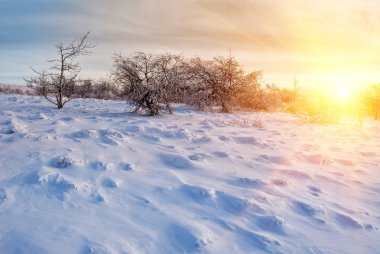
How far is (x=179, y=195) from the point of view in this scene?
4.54 metres

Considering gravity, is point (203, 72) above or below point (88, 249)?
above

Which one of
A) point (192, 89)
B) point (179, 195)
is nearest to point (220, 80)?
point (192, 89)

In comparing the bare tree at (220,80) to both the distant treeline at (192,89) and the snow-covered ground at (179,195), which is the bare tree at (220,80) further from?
the snow-covered ground at (179,195)

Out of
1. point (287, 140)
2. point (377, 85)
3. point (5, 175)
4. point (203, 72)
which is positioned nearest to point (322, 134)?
point (287, 140)

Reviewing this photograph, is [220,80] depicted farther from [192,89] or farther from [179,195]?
[179,195]

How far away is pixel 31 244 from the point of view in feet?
10.6

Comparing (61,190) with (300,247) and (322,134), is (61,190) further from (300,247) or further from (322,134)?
(322,134)

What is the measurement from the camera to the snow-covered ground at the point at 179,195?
3.48 meters

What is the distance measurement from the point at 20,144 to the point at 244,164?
3614 mm

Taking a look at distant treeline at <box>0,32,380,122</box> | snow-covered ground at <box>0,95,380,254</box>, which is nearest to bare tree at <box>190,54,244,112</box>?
distant treeline at <box>0,32,380,122</box>

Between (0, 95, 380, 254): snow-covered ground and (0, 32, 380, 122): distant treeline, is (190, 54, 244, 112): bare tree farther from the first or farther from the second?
(0, 95, 380, 254): snow-covered ground

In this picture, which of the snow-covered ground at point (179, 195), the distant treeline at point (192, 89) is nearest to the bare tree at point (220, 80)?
the distant treeline at point (192, 89)

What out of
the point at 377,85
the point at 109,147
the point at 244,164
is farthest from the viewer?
the point at 377,85

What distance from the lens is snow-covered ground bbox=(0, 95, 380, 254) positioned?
3482mm
